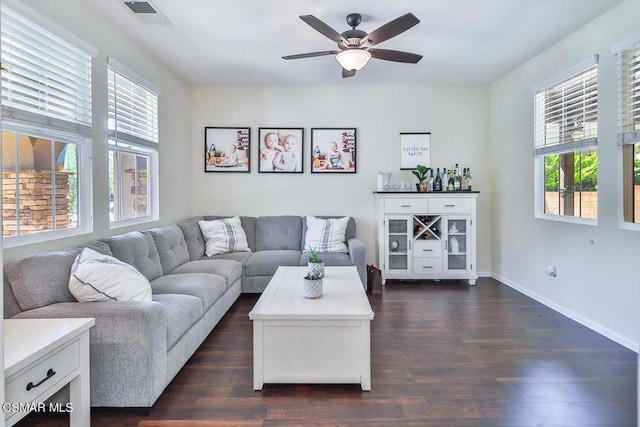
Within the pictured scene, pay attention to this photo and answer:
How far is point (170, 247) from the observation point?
12.1 ft

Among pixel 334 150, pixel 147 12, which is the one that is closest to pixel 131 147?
pixel 147 12

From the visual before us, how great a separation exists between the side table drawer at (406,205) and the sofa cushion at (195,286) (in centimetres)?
234

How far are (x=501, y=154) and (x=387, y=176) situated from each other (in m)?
1.46

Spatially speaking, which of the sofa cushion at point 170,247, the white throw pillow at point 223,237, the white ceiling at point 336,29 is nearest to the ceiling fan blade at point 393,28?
the white ceiling at point 336,29

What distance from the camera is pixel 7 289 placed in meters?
2.11

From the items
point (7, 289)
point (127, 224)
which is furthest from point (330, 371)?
point (127, 224)

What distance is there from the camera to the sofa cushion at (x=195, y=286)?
2.82 m

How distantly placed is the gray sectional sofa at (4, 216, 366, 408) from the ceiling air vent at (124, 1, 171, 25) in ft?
5.94

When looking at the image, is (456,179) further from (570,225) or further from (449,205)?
(570,225)

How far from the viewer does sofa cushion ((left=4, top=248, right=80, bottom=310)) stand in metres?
2.09

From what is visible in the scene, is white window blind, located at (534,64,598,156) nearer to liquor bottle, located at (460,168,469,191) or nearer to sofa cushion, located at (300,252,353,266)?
liquor bottle, located at (460,168,469,191)

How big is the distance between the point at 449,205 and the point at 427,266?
82 cm

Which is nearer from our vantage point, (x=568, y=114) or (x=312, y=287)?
(x=312, y=287)

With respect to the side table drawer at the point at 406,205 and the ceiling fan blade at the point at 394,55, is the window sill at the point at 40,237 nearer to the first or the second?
the ceiling fan blade at the point at 394,55
